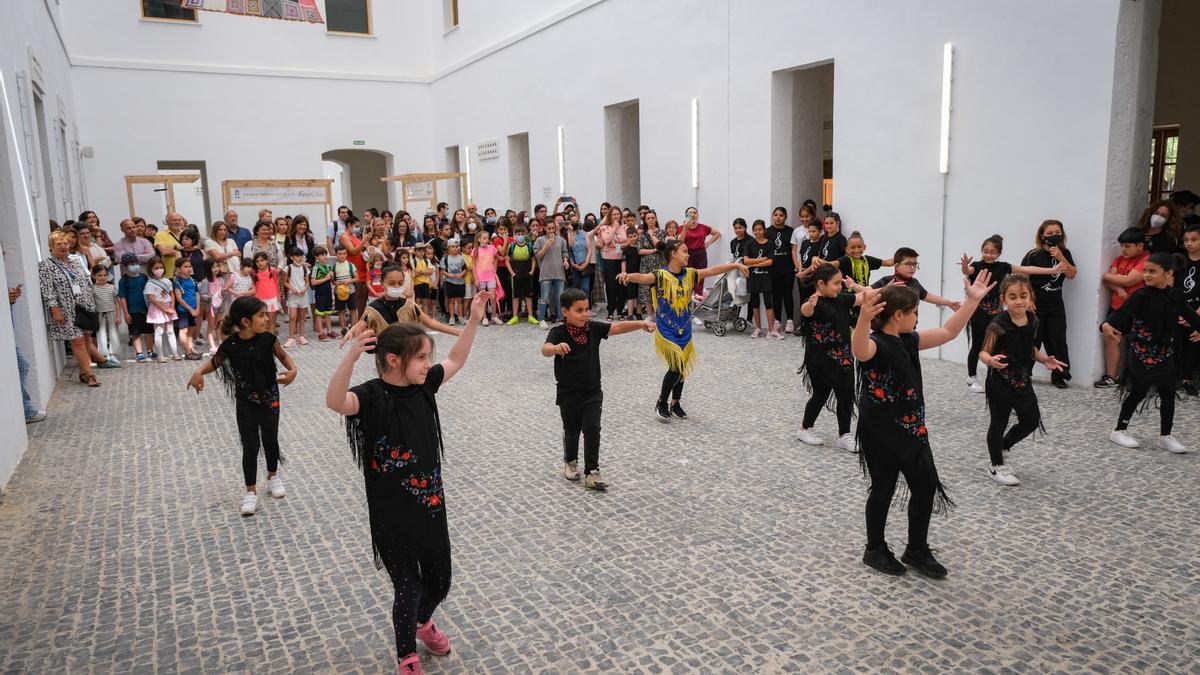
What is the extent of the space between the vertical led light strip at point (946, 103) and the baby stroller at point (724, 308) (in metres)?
3.51

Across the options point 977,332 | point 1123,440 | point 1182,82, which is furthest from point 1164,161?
point 1123,440

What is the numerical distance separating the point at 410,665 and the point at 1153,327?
5.98m

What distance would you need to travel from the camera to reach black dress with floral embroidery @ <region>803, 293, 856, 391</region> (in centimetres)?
645

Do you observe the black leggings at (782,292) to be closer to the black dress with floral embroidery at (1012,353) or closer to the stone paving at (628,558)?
the stone paving at (628,558)

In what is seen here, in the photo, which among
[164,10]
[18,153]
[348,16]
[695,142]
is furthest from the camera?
[348,16]

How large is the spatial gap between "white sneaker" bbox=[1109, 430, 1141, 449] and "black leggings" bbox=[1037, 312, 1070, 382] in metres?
2.06

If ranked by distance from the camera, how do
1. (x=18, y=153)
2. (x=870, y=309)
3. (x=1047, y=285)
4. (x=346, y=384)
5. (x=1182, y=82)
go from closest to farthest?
(x=346, y=384) → (x=870, y=309) → (x=1047, y=285) → (x=18, y=153) → (x=1182, y=82)

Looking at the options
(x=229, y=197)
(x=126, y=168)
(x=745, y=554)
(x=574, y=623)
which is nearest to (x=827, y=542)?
(x=745, y=554)

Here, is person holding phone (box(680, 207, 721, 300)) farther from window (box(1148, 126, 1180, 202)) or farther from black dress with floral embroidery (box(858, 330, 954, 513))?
black dress with floral embroidery (box(858, 330, 954, 513))

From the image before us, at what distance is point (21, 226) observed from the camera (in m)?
8.33

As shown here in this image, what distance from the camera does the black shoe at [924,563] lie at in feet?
14.1

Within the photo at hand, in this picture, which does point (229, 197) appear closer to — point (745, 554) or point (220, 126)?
point (220, 126)

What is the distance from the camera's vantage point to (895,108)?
33.9ft

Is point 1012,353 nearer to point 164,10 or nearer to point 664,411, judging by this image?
point 664,411
